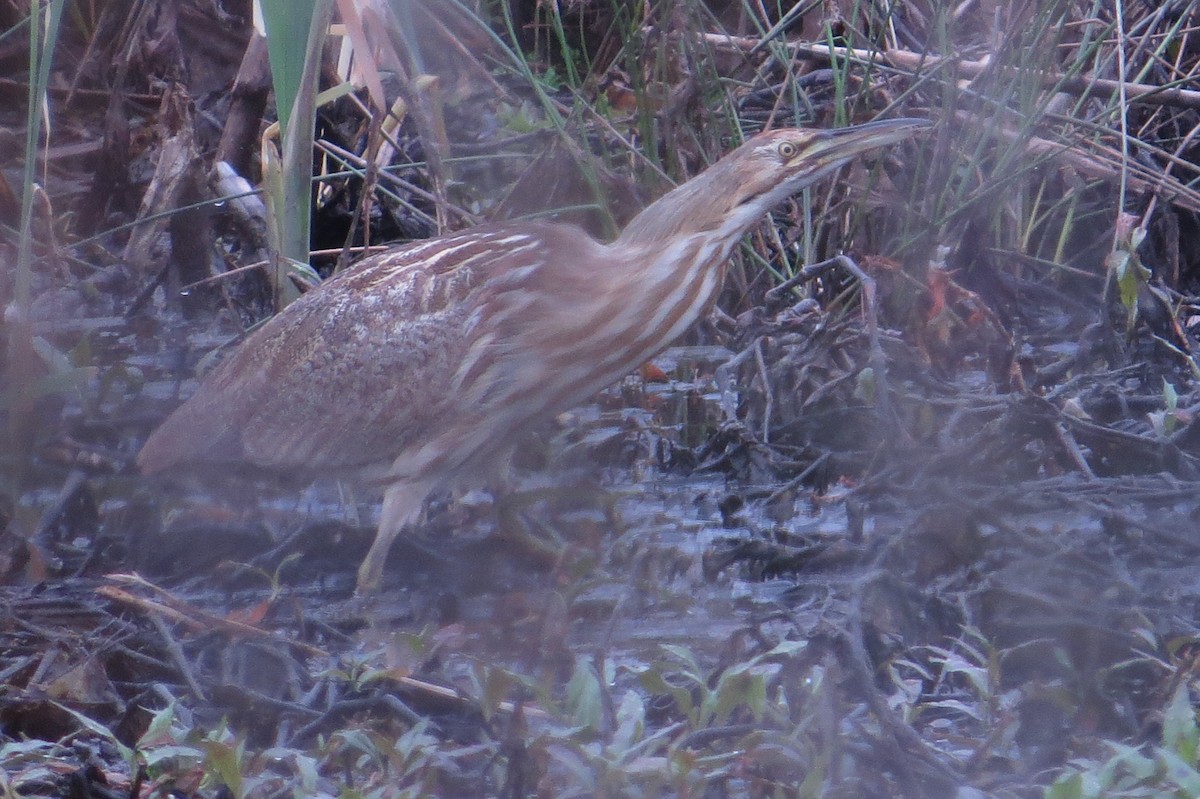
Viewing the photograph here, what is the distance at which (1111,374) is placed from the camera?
10.5 feet

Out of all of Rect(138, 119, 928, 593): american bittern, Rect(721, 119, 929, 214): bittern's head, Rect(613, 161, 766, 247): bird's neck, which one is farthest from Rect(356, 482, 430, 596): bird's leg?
Rect(721, 119, 929, 214): bittern's head

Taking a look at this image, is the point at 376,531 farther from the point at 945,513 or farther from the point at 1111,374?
the point at 1111,374

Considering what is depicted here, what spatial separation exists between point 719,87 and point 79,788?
8.43 feet

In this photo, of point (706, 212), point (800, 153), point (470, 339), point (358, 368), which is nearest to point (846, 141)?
point (800, 153)

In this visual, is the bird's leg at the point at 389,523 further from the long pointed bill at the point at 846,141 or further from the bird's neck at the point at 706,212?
the long pointed bill at the point at 846,141

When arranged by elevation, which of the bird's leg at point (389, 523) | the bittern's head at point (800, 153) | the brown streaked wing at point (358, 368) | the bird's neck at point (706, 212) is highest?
the bittern's head at point (800, 153)

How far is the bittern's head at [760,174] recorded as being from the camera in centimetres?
276

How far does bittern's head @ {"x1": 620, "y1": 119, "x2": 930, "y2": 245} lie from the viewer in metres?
2.76

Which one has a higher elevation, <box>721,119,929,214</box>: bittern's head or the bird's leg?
<box>721,119,929,214</box>: bittern's head

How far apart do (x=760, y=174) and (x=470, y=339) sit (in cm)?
60

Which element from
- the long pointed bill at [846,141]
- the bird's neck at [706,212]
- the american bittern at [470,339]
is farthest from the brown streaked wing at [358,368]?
the long pointed bill at [846,141]

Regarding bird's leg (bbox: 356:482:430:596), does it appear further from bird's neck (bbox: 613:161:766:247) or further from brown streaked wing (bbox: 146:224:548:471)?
bird's neck (bbox: 613:161:766:247)

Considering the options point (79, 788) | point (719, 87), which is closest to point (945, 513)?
point (79, 788)

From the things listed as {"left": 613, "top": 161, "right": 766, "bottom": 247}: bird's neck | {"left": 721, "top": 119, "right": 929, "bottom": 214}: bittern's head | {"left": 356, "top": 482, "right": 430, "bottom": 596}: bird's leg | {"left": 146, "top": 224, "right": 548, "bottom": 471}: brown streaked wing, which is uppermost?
{"left": 721, "top": 119, "right": 929, "bottom": 214}: bittern's head
